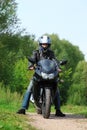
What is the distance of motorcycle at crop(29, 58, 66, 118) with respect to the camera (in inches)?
410

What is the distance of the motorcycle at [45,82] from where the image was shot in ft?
34.2

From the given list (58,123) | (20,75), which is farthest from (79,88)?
(58,123)

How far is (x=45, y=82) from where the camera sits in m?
10.6

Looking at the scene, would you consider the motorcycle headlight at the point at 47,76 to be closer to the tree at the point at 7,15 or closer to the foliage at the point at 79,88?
the tree at the point at 7,15

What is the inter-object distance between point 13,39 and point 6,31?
0.90 meters

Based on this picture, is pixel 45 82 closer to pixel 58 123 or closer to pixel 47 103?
pixel 47 103

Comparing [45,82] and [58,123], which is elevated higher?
[45,82]

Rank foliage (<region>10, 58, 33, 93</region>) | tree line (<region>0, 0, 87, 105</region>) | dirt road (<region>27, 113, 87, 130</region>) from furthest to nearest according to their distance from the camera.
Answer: foliage (<region>10, 58, 33, 93</region>)
tree line (<region>0, 0, 87, 105</region>)
dirt road (<region>27, 113, 87, 130</region>)

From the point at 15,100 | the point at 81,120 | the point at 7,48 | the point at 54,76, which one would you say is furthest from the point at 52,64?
the point at 7,48

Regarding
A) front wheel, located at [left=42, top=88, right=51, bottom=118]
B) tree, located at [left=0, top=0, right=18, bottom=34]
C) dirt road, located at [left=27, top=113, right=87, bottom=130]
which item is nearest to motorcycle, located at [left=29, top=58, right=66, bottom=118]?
front wheel, located at [left=42, top=88, right=51, bottom=118]

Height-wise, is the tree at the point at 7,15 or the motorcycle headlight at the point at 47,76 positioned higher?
the tree at the point at 7,15

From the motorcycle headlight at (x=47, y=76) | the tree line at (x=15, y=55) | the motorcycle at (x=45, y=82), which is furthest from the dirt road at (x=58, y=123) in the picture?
the tree line at (x=15, y=55)

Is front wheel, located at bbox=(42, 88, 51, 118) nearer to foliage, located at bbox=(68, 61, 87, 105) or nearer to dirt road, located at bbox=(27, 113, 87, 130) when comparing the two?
dirt road, located at bbox=(27, 113, 87, 130)

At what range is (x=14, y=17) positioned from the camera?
138ft
